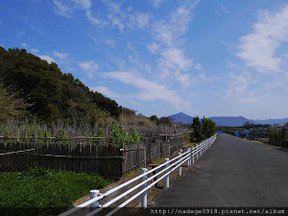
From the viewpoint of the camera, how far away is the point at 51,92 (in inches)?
1992

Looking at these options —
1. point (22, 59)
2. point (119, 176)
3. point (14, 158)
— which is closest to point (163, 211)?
point (119, 176)

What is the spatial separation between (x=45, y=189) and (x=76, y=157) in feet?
20.8

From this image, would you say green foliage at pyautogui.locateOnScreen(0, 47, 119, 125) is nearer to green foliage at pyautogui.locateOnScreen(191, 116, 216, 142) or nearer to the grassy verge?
green foliage at pyautogui.locateOnScreen(191, 116, 216, 142)

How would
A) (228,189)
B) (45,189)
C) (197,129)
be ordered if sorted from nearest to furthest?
(45,189) → (228,189) → (197,129)

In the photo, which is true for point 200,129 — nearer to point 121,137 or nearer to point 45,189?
point 121,137

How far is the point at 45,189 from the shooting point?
13945 mm

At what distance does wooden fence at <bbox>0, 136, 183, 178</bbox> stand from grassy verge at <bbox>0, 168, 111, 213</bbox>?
0.86 meters

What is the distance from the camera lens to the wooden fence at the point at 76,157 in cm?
1933

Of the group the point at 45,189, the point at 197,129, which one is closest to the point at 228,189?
the point at 45,189

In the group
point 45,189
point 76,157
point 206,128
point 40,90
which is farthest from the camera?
point 206,128

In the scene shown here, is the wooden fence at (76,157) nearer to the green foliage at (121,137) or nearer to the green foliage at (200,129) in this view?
the green foliage at (121,137)

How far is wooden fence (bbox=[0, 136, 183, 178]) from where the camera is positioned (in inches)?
761

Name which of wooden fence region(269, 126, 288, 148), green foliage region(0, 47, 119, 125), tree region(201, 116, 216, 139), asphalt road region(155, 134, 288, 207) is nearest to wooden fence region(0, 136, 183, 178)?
asphalt road region(155, 134, 288, 207)

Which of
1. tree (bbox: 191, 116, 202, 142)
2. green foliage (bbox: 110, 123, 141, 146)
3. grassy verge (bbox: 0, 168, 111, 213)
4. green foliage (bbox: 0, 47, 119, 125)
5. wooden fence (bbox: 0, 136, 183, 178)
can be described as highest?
green foliage (bbox: 0, 47, 119, 125)
